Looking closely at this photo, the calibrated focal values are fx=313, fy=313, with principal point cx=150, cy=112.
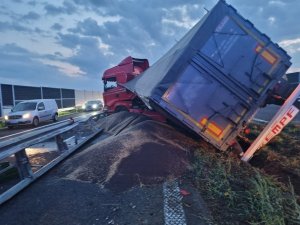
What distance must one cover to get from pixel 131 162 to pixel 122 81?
12446 mm

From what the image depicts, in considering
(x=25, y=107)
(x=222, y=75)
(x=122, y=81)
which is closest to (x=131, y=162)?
(x=222, y=75)

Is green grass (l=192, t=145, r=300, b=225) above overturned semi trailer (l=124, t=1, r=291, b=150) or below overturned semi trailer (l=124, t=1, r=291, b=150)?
below

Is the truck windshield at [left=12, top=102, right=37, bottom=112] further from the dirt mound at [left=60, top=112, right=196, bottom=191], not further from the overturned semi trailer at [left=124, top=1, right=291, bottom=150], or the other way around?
the overturned semi trailer at [left=124, top=1, right=291, bottom=150]

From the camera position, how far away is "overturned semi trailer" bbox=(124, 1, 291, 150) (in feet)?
23.4

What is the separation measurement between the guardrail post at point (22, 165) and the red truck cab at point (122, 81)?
37.1 ft

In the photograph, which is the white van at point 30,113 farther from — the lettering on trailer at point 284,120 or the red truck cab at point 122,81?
the lettering on trailer at point 284,120

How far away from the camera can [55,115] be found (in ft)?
82.8

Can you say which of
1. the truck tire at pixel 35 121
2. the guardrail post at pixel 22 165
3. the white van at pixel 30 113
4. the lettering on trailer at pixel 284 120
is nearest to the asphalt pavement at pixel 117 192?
the guardrail post at pixel 22 165

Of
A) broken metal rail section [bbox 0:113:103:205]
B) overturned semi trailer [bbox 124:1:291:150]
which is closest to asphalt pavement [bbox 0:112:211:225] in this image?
broken metal rail section [bbox 0:113:103:205]

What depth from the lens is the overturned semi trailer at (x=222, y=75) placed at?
280 inches

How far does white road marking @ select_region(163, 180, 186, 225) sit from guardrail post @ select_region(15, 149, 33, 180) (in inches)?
89.4

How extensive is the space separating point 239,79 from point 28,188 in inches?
197

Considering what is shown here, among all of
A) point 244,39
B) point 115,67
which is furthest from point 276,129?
point 115,67

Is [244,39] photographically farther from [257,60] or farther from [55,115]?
[55,115]
